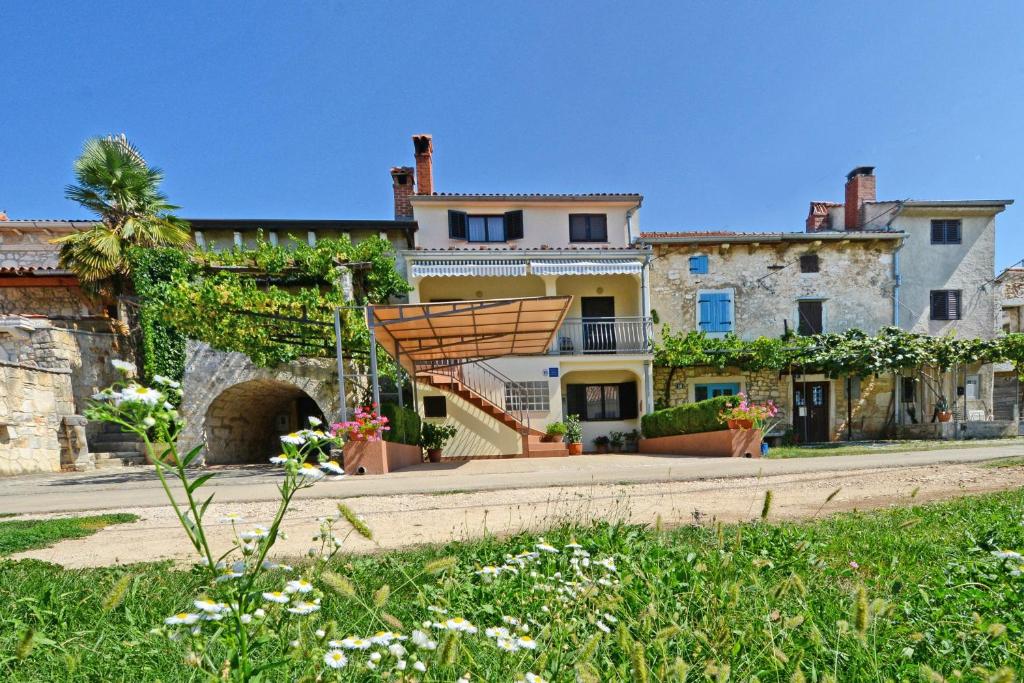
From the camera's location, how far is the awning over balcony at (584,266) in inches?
554

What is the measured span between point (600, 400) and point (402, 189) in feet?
32.3

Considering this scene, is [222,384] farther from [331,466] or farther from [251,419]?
[331,466]

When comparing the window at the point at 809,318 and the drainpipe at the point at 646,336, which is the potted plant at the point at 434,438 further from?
the window at the point at 809,318

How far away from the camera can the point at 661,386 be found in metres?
15.6

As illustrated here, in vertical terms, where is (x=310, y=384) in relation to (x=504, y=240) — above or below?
below

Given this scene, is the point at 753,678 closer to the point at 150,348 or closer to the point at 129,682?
the point at 129,682

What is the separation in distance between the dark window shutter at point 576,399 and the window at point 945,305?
12993 millimetres

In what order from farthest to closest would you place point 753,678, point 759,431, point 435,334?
point 435,334, point 759,431, point 753,678

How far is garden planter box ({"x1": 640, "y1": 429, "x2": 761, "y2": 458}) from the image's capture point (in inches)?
390

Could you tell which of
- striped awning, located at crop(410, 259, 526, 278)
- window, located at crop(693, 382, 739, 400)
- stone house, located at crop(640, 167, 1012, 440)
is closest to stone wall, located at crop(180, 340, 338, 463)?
striped awning, located at crop(410, 259, 526, 278)

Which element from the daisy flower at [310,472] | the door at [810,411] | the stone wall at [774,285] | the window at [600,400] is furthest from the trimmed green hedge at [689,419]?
the daisy flower at [310,472]

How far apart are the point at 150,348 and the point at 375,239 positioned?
244 inches

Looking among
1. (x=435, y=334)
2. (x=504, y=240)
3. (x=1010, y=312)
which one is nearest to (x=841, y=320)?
(x=1010, y=312)

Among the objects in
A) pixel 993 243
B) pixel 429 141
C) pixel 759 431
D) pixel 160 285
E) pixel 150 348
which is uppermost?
pixel 429 141
